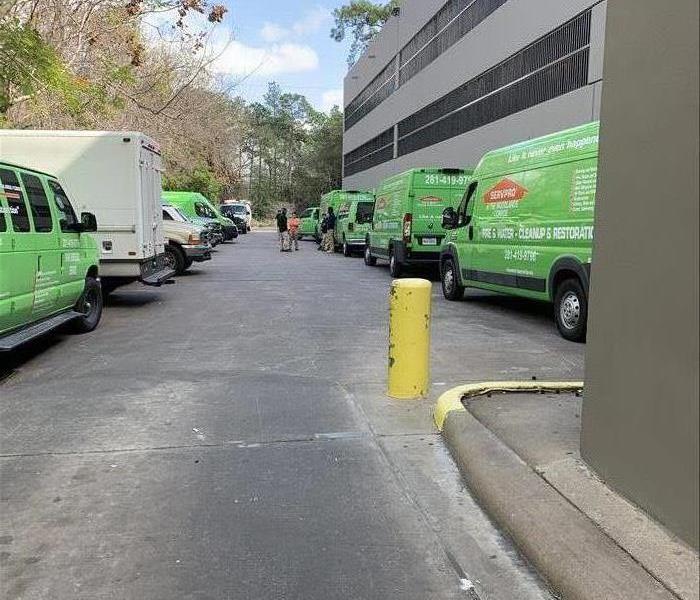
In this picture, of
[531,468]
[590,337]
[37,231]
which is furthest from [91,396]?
[590,337]

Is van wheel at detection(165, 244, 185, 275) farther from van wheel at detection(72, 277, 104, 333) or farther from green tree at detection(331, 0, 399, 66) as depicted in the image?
green tree at detection(331, 0, 399, 66)

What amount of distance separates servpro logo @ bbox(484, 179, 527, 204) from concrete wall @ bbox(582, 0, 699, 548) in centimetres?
622

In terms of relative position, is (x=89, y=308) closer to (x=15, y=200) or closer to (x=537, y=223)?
(x=15, y=200)

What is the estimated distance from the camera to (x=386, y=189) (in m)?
17.8

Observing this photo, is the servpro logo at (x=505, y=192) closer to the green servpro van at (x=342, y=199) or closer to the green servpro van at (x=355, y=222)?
the green servpro van at (x=355, y=222)

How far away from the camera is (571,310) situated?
8617mm

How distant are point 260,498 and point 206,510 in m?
0.32

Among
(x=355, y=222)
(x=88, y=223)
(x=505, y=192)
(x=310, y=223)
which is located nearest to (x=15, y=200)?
(x=88, y=223)

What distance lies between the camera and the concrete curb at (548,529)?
9.11 ft

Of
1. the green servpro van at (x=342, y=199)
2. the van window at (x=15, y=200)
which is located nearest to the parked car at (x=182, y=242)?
the green servpro van at (x=342, y=199)

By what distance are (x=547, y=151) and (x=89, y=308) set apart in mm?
6643

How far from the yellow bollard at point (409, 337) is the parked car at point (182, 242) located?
11.9 metres

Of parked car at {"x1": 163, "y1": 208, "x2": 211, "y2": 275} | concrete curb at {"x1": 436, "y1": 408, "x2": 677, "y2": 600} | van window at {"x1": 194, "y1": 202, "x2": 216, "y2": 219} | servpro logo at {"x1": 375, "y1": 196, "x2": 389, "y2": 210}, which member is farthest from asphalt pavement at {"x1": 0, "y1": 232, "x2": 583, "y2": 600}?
van window at {"x1": 194, "y1": 202, "x2": 216, "y2": 219}

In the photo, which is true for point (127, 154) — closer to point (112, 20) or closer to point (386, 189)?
point (112, 20)
